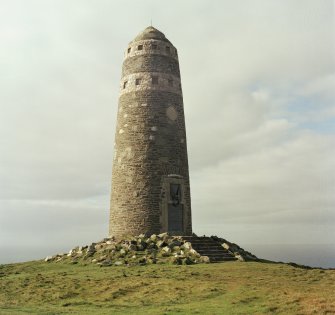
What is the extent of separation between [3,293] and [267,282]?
11.4 meters

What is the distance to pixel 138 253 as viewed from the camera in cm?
2544

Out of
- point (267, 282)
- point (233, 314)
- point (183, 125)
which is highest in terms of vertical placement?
point (183, 125)

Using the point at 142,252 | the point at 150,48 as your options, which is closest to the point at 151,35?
the point at 150,48

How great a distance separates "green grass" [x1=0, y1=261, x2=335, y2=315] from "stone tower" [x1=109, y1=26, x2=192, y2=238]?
730 centimetres

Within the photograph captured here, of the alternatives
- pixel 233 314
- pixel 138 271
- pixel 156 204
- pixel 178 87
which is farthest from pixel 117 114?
pixel 233 314

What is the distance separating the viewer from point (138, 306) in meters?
15.2

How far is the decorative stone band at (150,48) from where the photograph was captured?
32625 mm

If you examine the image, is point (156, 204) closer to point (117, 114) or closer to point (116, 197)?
point (116, 197)

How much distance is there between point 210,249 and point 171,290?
10.3 m

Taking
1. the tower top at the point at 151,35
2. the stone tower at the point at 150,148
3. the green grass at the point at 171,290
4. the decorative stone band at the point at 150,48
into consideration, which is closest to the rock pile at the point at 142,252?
the green grass at the point at 171,290

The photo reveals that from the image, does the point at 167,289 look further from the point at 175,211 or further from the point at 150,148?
the point at 150,148

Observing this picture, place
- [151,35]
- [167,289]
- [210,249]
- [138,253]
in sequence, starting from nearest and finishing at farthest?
1. [167,289]
2. [138,253]
3. [210,249]
4. [151,35]

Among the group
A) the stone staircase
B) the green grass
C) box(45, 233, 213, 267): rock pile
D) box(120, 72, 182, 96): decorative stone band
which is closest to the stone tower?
box(120, 72, 182, 96): decorative stone band

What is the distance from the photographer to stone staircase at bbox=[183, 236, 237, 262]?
25.7 m
